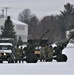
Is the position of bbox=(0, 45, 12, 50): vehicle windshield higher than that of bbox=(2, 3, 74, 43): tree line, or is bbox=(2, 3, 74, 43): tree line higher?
bbox=(2, 3, 74, 43): tree line

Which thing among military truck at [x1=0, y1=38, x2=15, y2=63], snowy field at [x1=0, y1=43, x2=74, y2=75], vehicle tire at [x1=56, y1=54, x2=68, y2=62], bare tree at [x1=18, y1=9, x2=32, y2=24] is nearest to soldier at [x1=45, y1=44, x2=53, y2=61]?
vehicle tire at [x1=56, y1=54, x2=68, y2=62]

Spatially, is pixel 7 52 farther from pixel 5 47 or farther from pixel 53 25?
pixel 53 25

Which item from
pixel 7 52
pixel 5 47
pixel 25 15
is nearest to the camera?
pixel 7 52

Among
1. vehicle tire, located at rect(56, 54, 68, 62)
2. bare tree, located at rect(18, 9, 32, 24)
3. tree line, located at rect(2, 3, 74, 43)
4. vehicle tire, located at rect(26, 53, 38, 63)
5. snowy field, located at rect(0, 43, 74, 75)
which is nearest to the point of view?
snowy field, located at rect(0, 43, 74, 75)

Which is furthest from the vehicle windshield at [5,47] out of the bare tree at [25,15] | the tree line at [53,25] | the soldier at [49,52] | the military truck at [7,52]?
the bare tree at [25,15]

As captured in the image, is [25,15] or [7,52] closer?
[7,52]

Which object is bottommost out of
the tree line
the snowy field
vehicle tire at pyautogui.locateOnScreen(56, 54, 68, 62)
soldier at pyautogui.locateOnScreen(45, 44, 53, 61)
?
the snowy field

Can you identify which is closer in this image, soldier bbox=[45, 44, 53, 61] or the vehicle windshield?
soldier bbox=[45, 44, 53, 61]

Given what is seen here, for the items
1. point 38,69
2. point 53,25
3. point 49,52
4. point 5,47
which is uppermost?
point 53,25

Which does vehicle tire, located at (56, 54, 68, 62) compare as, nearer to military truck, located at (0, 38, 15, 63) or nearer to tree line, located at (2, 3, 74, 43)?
military truck, located at (0, 38, 15, 63)

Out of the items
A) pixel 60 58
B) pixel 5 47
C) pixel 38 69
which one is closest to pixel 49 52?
pixel 60 58

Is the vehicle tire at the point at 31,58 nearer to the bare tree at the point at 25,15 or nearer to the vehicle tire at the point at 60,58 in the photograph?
the vehicle tire at the point at 60,58

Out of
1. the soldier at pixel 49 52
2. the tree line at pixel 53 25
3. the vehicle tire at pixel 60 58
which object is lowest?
the vehicle tire at pixel 60 58

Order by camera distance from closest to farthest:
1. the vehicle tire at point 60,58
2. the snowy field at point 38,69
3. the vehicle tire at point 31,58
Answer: the snowy field at point 38,69, the vehicle tire at point 31,58, the vehicle tire at point 60,58
